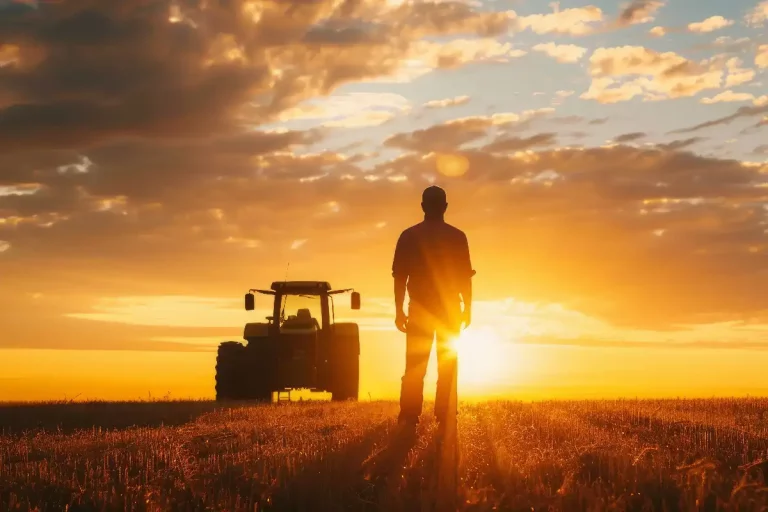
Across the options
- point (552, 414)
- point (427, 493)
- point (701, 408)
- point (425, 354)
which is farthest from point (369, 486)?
point (701, 408)

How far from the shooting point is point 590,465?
704cm

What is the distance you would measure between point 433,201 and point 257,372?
44.6 feet

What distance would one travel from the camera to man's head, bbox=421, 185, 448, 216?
33.2 ft

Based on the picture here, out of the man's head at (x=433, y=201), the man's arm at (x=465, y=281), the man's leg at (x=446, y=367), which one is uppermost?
the man's head at (x=433, y=201)

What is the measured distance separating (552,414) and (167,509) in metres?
7.38

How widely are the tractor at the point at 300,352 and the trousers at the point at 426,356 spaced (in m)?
12.1

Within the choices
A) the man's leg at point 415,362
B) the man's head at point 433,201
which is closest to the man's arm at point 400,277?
the man's leg at point 415,362

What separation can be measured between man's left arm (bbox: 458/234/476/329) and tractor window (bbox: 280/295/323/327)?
41.6ft

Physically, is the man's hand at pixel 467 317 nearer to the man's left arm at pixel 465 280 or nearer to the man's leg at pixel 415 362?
the man's left arm at pixel 465 280

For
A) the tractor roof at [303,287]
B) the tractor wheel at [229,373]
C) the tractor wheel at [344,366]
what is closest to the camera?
the tractor roof at [303,287]

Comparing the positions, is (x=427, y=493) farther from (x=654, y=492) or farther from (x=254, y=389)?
(x=254, y=389)

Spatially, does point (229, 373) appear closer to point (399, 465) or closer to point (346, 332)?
point (346, 332)

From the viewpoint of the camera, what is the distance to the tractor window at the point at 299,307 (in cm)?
2262

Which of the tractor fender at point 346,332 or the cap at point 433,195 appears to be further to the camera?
the tractor fender at point 346,332
